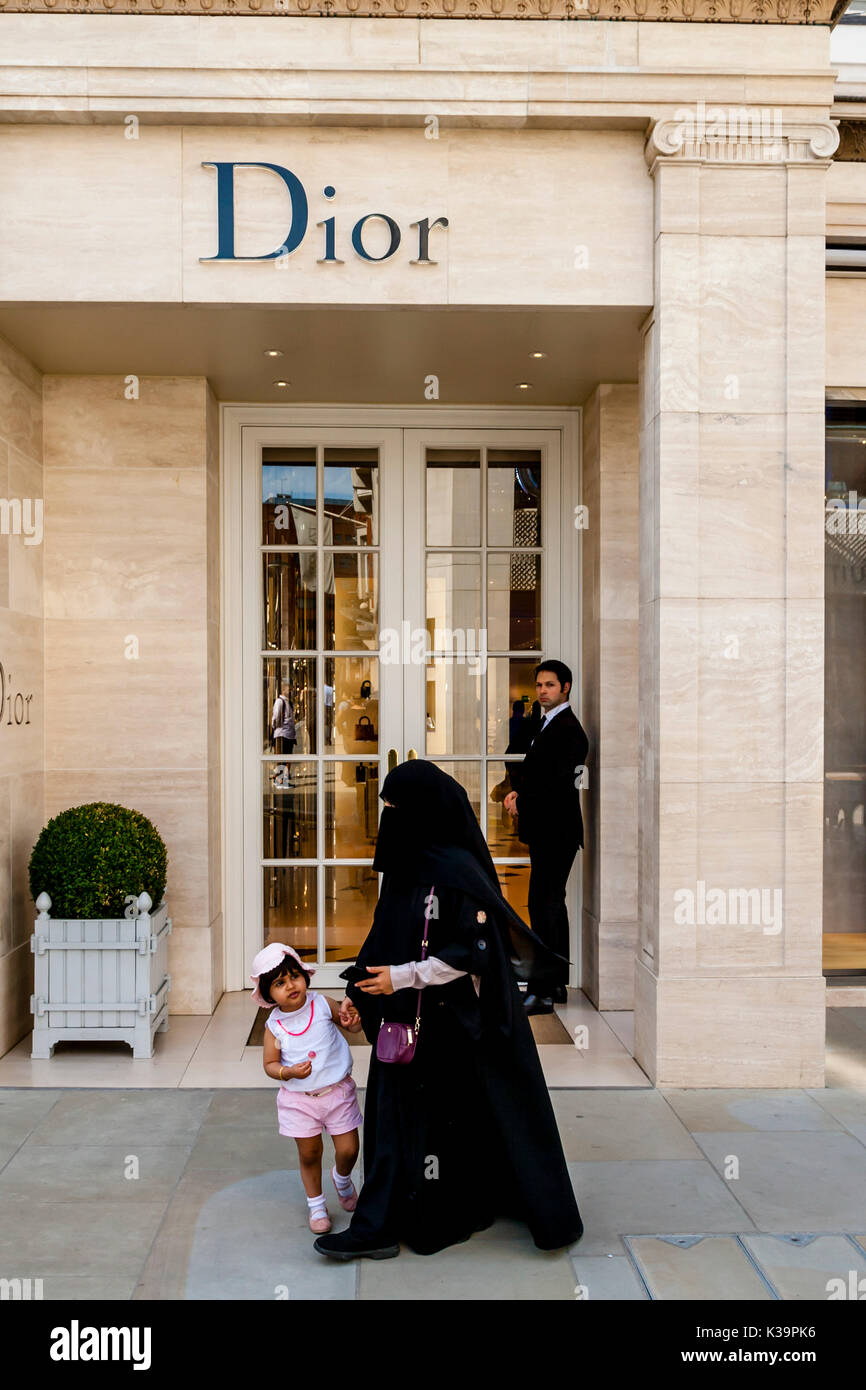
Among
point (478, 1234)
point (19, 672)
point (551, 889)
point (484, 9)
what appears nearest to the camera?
point (478, 1234)

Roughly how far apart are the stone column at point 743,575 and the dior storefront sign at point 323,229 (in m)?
1.19

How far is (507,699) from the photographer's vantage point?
283 inches

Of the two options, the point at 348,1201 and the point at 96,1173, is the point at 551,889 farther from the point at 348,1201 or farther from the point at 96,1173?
the point at 96,1173

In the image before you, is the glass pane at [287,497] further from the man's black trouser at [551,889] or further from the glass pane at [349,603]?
the man's black trouser at [551,889]

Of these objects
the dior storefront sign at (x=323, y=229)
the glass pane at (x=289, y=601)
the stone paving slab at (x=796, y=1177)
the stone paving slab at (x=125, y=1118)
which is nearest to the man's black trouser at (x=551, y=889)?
the stone paving slab at (x=796, y=1177)

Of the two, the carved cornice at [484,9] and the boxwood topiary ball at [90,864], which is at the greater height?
the carved cornice at [484,9]

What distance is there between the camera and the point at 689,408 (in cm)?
537

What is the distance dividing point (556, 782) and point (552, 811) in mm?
174

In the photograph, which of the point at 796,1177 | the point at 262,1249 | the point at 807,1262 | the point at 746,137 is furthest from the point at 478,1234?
the point at 746,137

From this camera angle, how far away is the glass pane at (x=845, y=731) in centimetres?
689

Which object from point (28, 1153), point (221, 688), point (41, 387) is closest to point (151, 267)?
point (41, 387)

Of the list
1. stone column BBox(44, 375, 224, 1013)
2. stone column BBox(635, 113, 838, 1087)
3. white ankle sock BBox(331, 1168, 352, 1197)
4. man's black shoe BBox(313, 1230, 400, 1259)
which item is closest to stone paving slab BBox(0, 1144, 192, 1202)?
white ankle sock BBox(331, 1168, 352, 1197)

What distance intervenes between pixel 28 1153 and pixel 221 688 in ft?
10.3

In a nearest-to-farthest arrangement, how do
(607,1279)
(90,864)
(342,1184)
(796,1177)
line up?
1. (607,1279)
2. (342,1184)
3. (796,1177)
4. (90,864)
